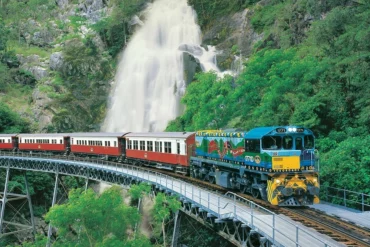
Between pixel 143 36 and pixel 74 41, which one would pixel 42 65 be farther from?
pixel 143 36

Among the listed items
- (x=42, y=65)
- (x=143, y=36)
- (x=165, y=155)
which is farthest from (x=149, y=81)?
(x=165, y=155)

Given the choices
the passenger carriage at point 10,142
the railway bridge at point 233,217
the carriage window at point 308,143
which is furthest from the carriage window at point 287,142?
the passenger carriage at point 10,142

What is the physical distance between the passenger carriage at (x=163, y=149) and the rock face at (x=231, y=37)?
97.8 feet

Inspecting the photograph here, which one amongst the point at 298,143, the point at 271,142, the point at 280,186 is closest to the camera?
the point at 280,186

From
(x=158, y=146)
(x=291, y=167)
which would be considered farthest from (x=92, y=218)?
(x=158, y=146)

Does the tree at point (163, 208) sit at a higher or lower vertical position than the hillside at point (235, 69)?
lower

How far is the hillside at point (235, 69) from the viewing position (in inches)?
→ 1067

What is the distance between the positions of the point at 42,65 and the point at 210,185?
64086 millimetres

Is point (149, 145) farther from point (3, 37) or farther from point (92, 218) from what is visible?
point (3, 37)

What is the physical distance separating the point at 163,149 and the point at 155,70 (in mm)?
36809

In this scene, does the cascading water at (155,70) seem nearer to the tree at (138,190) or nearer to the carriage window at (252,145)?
the tree at (138,190)

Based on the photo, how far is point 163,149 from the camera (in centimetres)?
3225

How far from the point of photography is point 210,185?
2547 cm

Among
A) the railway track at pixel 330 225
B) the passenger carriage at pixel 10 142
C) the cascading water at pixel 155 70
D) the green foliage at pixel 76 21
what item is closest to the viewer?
the railway track at pixel 330 225
